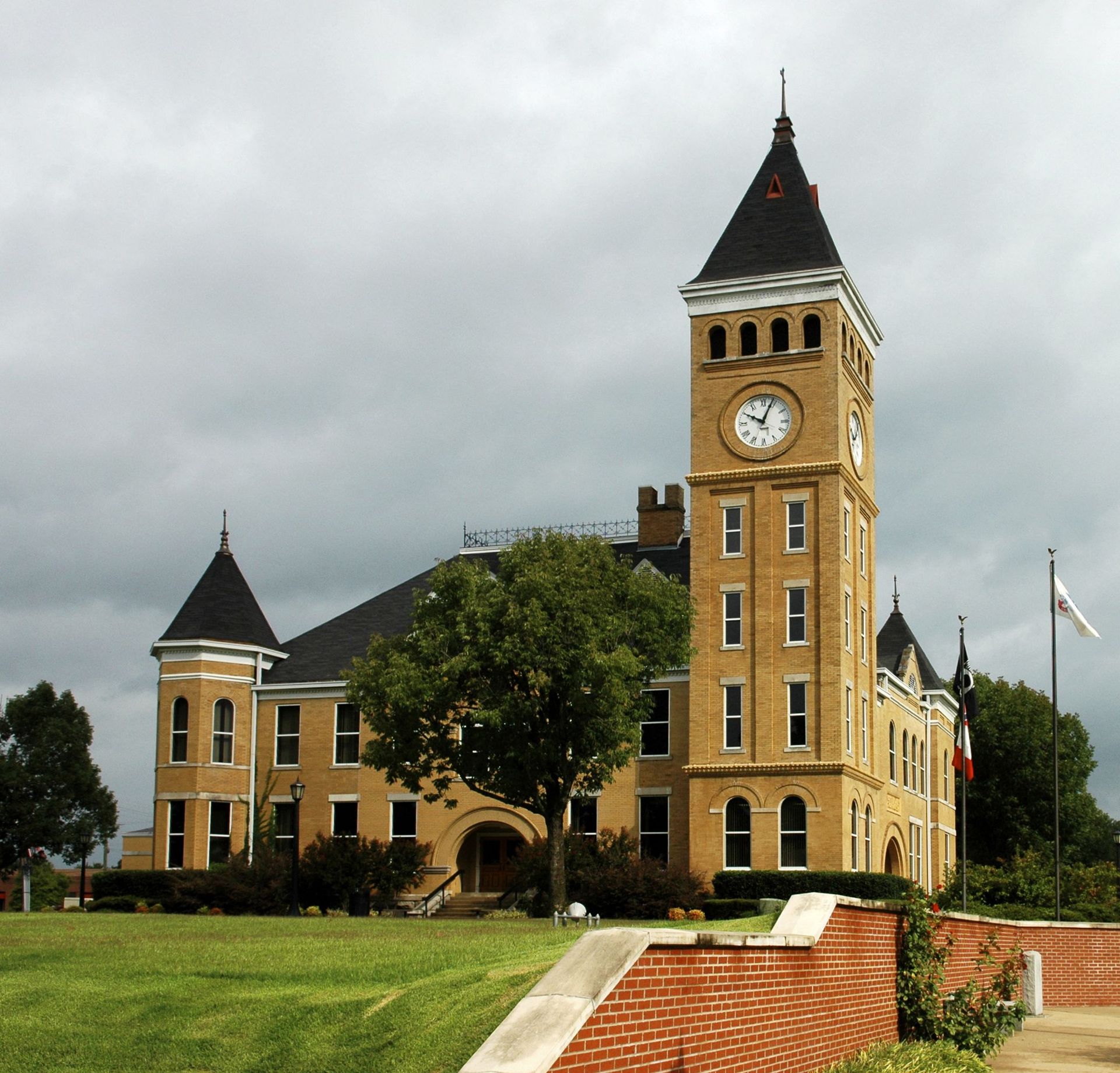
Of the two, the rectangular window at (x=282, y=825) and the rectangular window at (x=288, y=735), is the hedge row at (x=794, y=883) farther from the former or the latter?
the rectangular window at (x=288, y=735)

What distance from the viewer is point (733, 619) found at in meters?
45.9

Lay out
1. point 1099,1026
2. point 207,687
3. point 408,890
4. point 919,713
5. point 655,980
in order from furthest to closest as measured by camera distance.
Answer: point 919,713 < point 207,687 < point 408,890 < point 1099,1026 < point 655,980

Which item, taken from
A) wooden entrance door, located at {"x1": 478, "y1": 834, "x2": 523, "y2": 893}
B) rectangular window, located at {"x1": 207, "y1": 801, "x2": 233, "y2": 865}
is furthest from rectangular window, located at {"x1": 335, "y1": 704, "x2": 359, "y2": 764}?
wooden entrance door, located at {"x1": 478, "y1": 834, "x2": 523, "y2": 893}

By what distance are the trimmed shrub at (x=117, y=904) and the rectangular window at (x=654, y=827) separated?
51.6 feet

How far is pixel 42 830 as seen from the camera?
6462cm

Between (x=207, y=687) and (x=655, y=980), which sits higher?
(x=207, y=687)

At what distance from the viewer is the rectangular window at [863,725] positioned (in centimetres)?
4675

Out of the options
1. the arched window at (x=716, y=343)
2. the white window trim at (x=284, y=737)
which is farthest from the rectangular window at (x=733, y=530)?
the white window trim at (x=284, y=737)

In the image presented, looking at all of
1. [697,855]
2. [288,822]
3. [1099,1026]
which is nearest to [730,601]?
[697,855]

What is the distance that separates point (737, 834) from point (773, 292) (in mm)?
16956

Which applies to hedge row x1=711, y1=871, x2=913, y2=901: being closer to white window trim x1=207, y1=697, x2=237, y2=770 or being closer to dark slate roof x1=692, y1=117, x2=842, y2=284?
white window trim x1=207, y1=697, x2=237, y2=770

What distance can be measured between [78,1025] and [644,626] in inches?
951

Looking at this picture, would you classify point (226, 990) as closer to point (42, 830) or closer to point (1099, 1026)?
point (1099, 1026)

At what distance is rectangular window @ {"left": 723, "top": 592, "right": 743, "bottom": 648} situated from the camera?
150 feet
